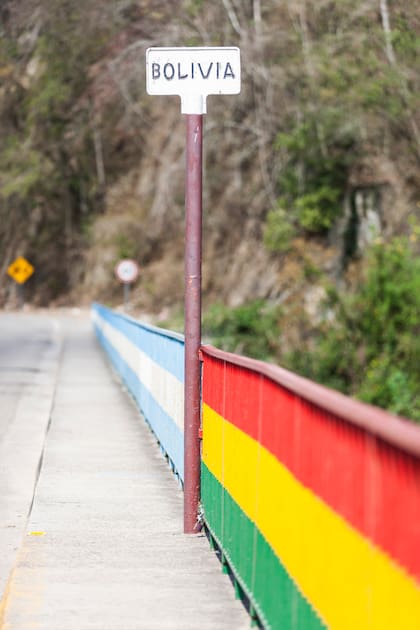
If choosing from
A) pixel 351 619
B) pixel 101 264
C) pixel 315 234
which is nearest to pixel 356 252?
pixel 315 234

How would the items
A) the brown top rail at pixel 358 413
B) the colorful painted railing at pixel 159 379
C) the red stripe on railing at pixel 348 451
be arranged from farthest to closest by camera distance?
1. the colorful painted railing at pixel 159 379
2. the red stripe on railing at pixel 348 451
3. the brown top rail at pixel 358 413

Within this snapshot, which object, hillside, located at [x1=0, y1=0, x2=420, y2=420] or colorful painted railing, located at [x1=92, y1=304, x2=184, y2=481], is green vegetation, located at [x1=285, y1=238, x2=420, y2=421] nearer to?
hillside, located at [x1=0, y1=0, x2=420, y2=420]

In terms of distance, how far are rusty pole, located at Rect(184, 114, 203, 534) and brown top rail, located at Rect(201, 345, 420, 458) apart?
3050 mm

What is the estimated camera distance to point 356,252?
42094 millimetres

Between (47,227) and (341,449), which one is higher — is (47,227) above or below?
above

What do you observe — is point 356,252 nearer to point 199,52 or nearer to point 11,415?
point 11,415

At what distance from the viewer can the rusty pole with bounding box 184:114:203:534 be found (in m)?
8.88

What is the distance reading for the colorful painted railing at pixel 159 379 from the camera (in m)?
11.1

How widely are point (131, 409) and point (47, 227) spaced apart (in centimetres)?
6305

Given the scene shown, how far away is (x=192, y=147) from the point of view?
29.3 ft

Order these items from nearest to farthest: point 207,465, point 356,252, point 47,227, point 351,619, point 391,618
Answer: point 391,618, point 351,619, point 207,465, point 356,252, point 47,227

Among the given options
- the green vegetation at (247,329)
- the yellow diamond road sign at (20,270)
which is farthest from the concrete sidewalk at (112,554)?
the yellow diamond road sign at (20,270)

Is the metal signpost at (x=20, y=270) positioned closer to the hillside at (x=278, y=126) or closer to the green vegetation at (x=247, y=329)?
the hillside at (x=278, y=126)

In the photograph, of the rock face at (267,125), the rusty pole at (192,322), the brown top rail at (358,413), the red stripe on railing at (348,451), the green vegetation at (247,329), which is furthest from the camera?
the green vegetation at (247,329)
